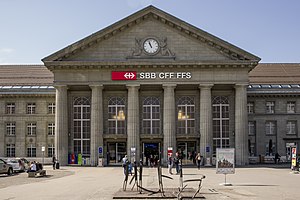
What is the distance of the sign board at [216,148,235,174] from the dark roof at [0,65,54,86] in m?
49.6

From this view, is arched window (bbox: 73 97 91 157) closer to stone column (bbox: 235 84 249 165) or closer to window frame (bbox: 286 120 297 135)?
stone column (bbox: 235 84 249 165)

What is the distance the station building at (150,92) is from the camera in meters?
59.2

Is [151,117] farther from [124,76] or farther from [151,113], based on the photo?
[124,76]

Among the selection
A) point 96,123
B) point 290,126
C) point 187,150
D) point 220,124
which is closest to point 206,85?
point 220,124

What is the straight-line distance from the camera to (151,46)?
6050cm

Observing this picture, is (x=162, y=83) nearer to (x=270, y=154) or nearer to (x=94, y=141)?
(x=94, y=141)

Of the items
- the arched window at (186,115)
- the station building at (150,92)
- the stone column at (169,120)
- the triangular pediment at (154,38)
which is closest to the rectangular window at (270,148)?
the station building at (150,92)

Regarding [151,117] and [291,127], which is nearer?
[151,117]

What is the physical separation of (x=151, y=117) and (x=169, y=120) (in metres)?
3.69

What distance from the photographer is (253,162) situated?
68.2m

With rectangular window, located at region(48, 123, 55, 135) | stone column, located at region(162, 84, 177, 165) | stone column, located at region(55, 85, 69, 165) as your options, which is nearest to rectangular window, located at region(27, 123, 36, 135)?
rectangular window, located at region(48, 123, 55, 135)

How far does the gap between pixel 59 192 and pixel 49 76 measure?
2175 inches

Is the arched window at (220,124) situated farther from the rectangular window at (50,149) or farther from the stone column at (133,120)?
the rectangular window at (50,149)

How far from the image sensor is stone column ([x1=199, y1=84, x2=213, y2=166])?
195 feet
